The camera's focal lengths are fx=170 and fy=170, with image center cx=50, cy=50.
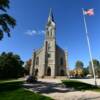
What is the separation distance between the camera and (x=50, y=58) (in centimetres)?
6456

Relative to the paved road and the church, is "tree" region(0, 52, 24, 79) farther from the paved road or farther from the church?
the paved road

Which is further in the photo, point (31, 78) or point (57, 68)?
point (57, 68)

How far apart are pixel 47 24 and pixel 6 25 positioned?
4751 centimetres

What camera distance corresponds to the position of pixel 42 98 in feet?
50.3

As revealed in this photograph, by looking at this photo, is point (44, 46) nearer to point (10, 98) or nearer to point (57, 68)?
point (57, 68)

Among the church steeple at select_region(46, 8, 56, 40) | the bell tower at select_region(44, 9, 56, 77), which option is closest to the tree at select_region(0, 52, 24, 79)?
the bell tower at select_region(44, 9, 56, 77)

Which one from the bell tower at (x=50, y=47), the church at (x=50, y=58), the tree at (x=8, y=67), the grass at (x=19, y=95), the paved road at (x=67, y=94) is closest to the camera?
the paved road at (x=67, y=94)

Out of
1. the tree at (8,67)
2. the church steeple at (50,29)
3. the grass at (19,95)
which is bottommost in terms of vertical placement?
the grass at (19,95)

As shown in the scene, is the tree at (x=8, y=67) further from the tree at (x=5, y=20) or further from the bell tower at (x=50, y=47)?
the tree at (x=5, y=20)

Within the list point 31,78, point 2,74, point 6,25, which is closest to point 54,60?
point 2,74

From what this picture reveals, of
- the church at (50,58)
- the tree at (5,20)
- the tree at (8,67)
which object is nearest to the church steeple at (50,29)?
the church at (50,58)

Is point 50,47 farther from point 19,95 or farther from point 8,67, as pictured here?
point 19,95

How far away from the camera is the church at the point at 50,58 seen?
208 feet

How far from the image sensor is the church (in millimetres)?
63312
